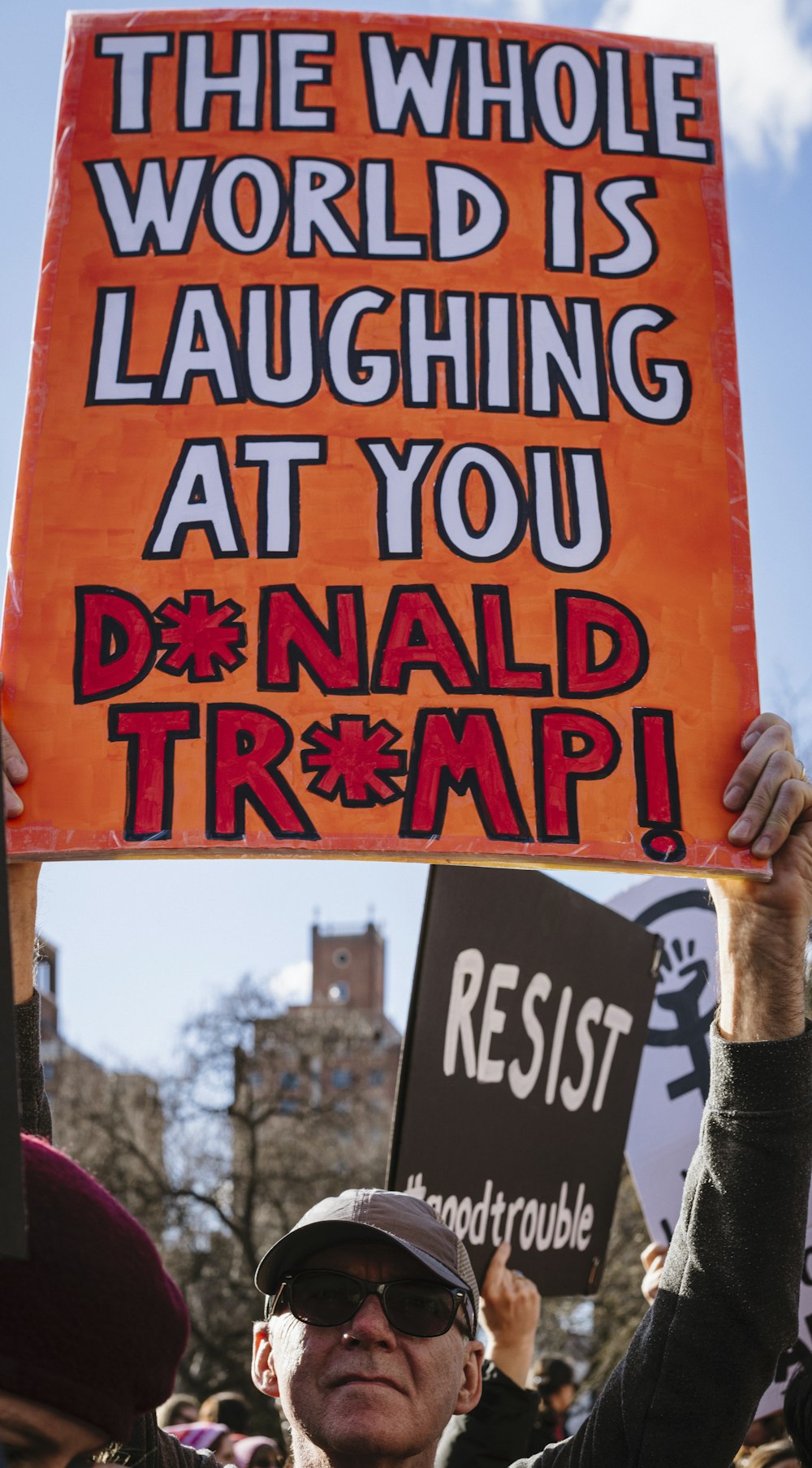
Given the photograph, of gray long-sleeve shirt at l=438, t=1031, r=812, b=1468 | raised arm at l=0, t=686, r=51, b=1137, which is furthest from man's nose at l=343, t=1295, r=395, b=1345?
raised arm at l=0, t=686, r=51, b=1137

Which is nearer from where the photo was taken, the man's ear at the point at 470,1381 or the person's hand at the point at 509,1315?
the man's ear at the point at 470,1381

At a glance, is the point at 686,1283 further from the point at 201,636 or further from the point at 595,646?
the point at 201,636

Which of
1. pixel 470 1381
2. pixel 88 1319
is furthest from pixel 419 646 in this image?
pixel 88 1319

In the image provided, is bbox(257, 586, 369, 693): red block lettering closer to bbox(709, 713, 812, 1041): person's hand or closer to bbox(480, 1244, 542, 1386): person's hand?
bbox(709, 713, 812, 1041): person's hand

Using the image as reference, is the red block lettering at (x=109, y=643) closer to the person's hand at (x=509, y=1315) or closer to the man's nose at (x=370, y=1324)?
the man's nose at (x=370, y=1324)

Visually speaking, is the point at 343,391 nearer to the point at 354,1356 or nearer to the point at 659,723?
the point at 659,723

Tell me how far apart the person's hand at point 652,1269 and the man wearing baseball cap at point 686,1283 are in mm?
713

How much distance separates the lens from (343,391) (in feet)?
8.17

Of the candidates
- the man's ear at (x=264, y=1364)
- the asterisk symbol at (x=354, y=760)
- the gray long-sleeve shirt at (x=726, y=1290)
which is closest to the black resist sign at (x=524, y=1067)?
the man's ear at (x=264, y=1364)

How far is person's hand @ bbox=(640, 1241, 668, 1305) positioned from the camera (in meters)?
2.96

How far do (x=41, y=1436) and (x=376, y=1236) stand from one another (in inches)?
37.5

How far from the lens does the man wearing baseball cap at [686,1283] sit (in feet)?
6.63

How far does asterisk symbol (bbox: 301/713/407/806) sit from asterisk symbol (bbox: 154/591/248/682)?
18 centimetres

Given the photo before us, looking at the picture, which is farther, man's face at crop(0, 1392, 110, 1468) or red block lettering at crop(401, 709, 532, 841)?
red block lettering at crop(401, 709, 532, 841)
